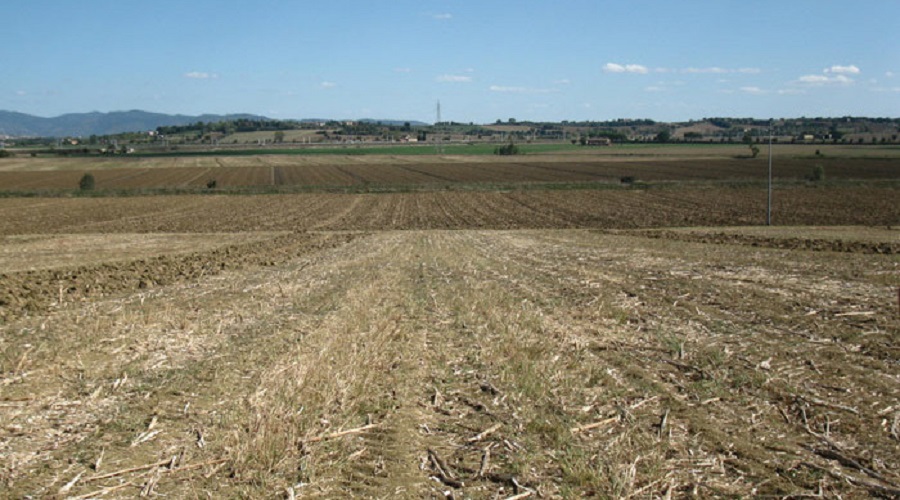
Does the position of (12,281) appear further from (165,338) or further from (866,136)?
(866,136)

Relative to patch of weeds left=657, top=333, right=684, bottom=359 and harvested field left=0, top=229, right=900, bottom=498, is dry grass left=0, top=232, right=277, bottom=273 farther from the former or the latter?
patch of weeds left=657, top=333, right=684, bottom=359

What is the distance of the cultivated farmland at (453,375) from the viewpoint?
6180mm

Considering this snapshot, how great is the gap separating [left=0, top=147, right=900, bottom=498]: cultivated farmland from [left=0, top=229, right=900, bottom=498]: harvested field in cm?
3

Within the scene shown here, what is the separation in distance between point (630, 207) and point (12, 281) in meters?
42.0

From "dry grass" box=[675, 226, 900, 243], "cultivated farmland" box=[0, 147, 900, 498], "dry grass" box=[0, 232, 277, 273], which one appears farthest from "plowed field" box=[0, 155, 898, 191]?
"cultivated farmland" box=[0, 147, 900, 498]

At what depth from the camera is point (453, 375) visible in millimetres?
9242

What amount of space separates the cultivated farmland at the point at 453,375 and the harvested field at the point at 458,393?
3cm

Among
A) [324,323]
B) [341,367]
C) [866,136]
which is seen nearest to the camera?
[341,367]

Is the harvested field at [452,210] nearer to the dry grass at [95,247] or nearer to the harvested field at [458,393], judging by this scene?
the dry grass at [95,247]

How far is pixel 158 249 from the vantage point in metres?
28.8

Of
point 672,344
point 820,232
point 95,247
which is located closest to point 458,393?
point 672,344

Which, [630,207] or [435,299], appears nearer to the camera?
[435,299]

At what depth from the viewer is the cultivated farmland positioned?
20.3 ft

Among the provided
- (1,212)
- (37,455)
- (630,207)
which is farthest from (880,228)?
(1,212)
